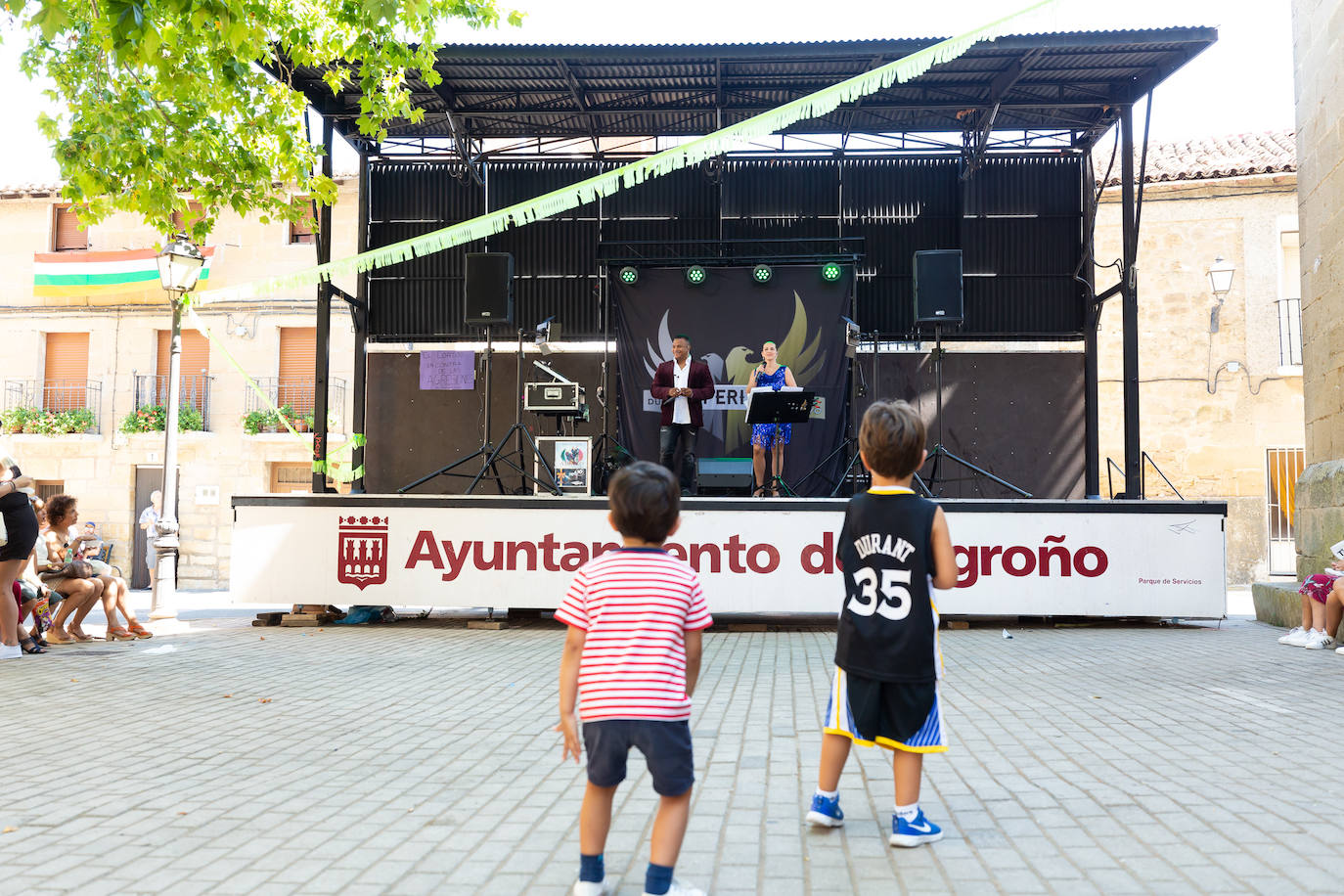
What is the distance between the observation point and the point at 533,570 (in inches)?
389

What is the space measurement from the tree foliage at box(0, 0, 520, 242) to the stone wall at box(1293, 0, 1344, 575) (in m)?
→ 8.14

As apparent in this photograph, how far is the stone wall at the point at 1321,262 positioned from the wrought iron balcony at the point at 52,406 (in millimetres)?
24324

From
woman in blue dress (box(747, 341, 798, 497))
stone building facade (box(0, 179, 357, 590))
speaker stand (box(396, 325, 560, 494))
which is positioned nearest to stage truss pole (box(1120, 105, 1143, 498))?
woman in blue dress (box(747, 341, 798, 497))

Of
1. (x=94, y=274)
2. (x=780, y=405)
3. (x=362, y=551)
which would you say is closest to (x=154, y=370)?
(x=94, y=274)

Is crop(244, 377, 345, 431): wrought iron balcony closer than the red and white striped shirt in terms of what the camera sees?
No

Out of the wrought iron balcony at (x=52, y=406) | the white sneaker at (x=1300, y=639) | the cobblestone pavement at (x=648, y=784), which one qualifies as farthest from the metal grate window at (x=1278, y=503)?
the wrought iron balcony at (x=52, y=406)

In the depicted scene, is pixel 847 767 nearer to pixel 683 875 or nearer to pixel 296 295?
pixel 683 875

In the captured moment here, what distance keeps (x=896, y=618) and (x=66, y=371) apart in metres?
26.2

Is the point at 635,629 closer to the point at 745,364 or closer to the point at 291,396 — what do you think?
the point at 745,364

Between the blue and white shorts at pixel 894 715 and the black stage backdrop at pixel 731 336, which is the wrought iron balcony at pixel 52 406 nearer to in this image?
the black stage backdrop at pixel 731 336

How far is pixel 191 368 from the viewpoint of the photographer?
23672 mm

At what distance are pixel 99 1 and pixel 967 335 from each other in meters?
10.4

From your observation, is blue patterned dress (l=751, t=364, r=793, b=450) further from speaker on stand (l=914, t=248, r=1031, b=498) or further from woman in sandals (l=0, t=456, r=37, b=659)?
woman in sandals (l=0, t=456, r=37, b=659)

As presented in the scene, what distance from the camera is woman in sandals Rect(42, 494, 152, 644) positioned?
9173 millimetres
